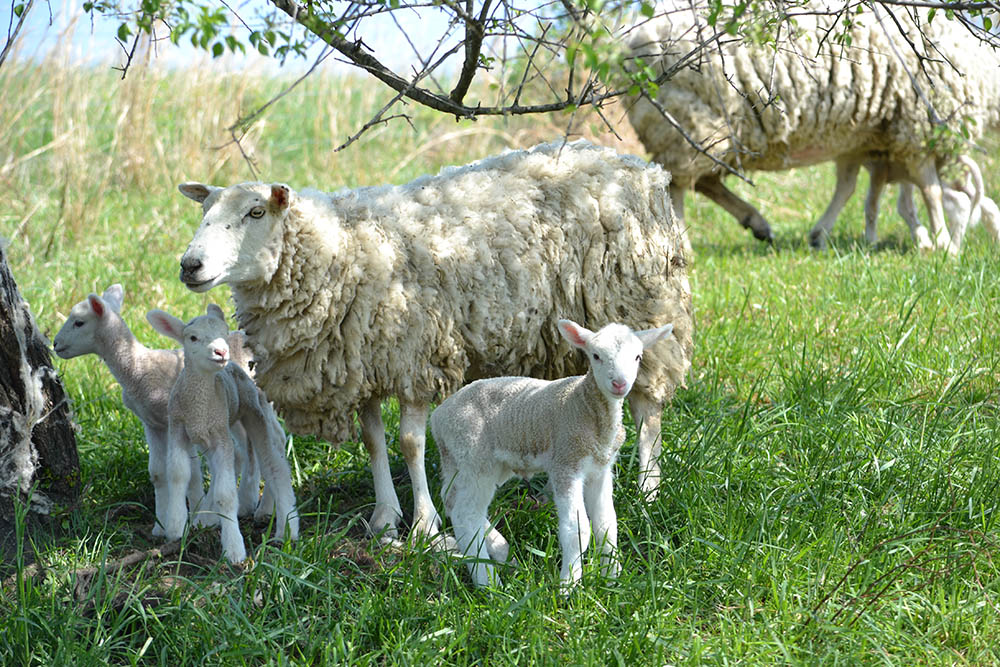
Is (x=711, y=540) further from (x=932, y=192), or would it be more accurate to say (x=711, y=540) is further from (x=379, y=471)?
(x=932, y=192)

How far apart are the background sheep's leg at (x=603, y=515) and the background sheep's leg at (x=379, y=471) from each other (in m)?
0.81

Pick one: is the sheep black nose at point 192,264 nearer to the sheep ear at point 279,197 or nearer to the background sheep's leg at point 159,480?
the sheep ear at point 279,197

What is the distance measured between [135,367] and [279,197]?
2.94ft

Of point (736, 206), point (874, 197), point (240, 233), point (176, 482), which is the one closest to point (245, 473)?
point (176, 482)

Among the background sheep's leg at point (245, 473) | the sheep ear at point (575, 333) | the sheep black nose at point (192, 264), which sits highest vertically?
the sheep black nose at point (192, 264)

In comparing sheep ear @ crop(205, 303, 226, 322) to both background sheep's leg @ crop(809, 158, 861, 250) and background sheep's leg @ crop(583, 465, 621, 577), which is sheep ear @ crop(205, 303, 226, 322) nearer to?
background sheep's leg @ crop(583, 465, 621, 577)

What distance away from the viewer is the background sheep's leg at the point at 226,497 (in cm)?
323

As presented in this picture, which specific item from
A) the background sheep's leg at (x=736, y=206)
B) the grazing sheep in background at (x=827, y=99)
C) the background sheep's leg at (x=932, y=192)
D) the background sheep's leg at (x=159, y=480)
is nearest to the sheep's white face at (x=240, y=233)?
the background sheep's leg at (x=159, y=480)

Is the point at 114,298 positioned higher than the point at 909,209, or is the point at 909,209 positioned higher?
the point at 909,209

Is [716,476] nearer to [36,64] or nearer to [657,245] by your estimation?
[657,245]

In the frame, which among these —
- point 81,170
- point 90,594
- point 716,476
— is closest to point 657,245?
point 716,476

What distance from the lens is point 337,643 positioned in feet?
8.43

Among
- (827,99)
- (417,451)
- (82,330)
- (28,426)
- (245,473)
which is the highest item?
(827,99)

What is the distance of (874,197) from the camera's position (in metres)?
7.77
